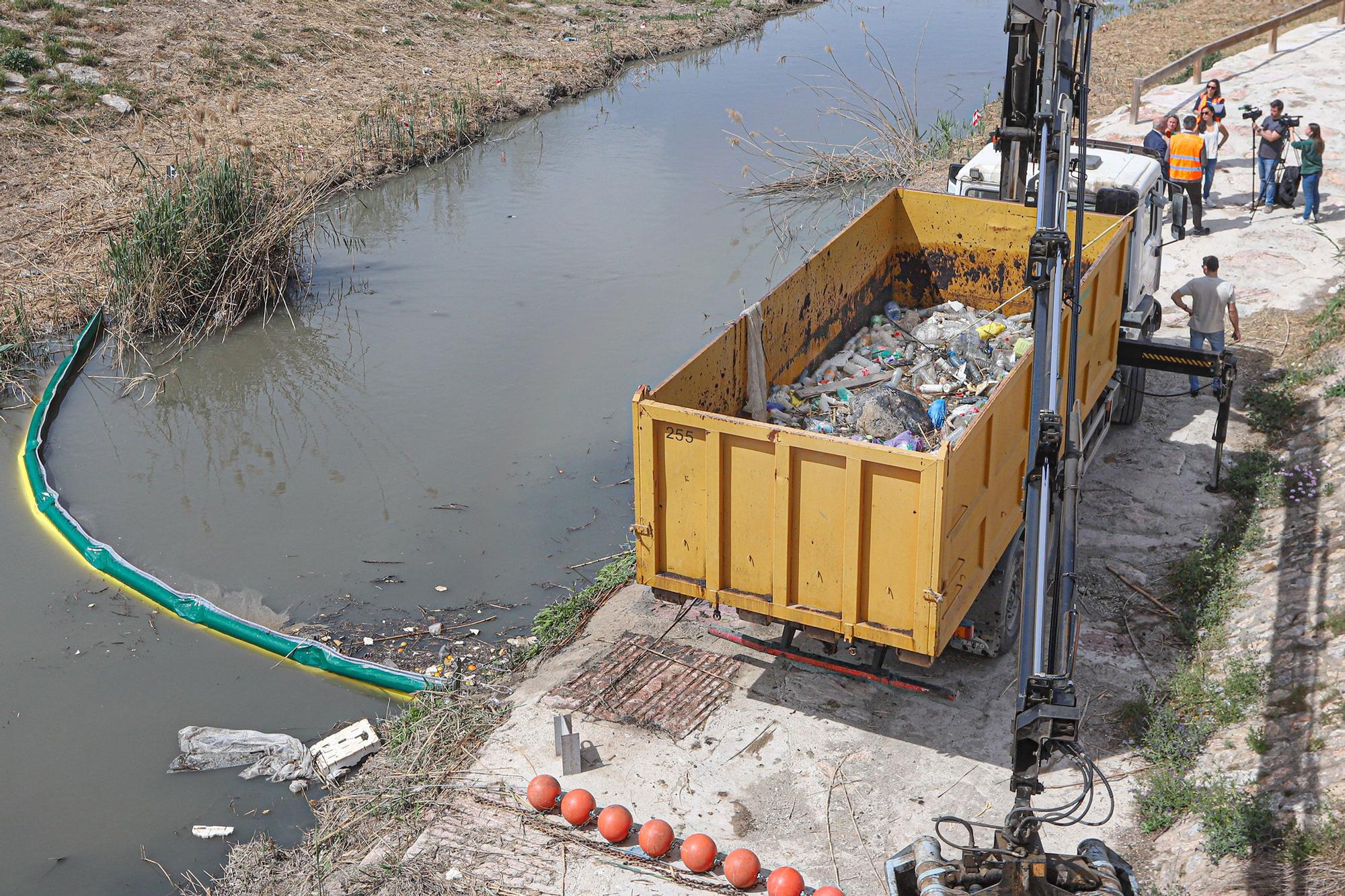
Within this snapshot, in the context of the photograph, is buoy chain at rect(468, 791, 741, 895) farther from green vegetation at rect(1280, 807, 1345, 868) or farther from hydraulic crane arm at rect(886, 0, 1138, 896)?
green vegetation at rect(1280, 807, 1345, 868)

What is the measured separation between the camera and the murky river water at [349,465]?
7.95 m

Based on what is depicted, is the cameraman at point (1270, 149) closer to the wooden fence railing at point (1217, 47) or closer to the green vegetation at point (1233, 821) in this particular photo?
the wooden fence railing at point (1217, 47)

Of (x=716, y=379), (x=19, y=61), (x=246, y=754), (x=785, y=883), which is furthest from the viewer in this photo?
(x=19, y=61)

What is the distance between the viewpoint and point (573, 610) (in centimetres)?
896

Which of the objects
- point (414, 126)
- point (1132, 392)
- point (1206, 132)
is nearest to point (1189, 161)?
point (1206, 132)

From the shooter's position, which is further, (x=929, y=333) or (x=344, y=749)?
(x=929, y=333)

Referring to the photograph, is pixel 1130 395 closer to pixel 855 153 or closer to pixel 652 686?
pixel 652 686

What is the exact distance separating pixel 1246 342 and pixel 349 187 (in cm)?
1329

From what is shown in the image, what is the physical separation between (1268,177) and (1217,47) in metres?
8.05

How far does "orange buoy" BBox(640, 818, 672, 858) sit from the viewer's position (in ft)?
21.4

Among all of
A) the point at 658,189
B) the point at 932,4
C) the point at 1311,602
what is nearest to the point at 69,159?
the point at 658,189

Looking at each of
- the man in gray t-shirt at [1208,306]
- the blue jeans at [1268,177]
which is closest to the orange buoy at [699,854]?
the man in gray t-shirt at [1208,306]

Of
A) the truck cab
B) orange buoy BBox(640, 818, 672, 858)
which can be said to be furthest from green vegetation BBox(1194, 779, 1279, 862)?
the truck cab

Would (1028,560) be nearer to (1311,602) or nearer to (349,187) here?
(1311,602)
